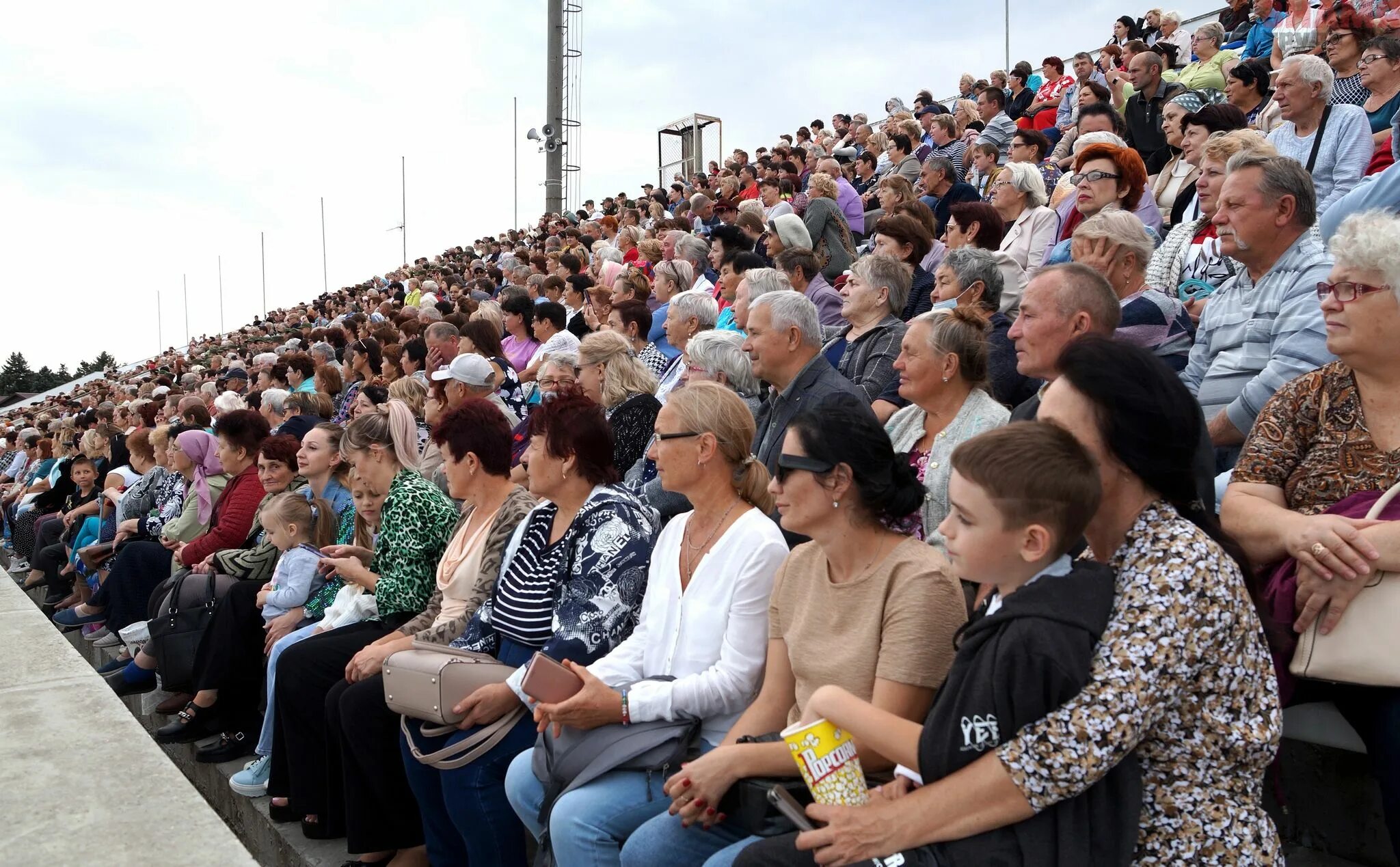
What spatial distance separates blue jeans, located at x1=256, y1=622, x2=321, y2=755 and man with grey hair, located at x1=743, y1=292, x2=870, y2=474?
2214 mm

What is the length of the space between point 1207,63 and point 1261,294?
7.70 m

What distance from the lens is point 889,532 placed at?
2.71 m

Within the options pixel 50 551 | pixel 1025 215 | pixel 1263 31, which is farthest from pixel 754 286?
pixel 50 551

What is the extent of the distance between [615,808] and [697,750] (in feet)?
0.94

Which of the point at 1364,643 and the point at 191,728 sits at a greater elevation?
the point at 1364,643

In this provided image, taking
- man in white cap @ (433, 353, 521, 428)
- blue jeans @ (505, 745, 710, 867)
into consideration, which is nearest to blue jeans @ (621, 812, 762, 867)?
blue jeans @ (505, 745, 710, 867)

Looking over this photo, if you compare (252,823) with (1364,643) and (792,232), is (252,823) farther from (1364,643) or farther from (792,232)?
(792,232)

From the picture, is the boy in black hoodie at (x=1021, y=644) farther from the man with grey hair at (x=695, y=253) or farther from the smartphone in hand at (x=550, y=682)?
the man with grey hair at (x=695, y=253)

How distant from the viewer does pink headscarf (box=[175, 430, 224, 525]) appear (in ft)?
23.7

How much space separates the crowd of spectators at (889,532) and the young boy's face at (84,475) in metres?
2.67

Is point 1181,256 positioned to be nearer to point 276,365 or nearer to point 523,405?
point 523,405

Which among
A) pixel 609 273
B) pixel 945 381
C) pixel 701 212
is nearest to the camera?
pixel 945 381

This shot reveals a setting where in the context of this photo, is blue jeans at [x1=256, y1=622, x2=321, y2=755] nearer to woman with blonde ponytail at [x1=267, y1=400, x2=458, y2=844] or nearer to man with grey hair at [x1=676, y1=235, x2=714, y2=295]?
woman with blonde ponytail at [x1=267, y1=400, x2=458, y2=844]

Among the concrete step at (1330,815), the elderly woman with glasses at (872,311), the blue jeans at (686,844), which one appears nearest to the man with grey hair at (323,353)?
the elderly woman with glasses at (872,311)
